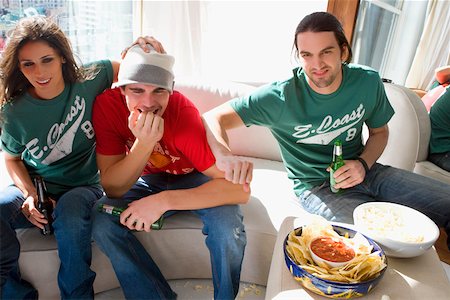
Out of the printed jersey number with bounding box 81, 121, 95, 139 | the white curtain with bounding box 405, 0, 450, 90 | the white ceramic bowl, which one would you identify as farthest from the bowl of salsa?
the white curtain with bounding box 405, 0, 450, 90

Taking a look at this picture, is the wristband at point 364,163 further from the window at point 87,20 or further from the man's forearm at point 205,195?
the window at point 87,20

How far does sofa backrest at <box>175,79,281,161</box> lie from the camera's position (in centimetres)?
204

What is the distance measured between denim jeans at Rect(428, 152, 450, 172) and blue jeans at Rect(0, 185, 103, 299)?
1981 mm

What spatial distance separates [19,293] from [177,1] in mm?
2303

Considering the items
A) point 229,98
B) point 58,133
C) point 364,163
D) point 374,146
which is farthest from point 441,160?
point 58,133

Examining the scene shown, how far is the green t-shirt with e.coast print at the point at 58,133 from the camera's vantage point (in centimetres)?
142

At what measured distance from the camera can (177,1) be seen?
2867mm

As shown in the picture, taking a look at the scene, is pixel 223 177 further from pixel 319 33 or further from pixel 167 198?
pixel 319 33

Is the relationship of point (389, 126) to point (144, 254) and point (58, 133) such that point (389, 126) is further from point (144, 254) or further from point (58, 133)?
point (58, 133)

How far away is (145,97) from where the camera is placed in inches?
51.6

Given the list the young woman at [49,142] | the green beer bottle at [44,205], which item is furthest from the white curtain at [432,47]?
the green beer bottle at [44,205]

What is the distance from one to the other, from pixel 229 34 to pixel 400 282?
2473 millimetres

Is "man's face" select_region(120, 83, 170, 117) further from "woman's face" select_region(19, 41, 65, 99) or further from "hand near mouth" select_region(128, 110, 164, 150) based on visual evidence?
"woman's face" select_region(19, 41, 65, 99)

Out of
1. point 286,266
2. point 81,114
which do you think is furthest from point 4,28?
point 286,266
